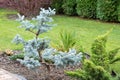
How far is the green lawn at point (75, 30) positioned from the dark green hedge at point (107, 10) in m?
0.31

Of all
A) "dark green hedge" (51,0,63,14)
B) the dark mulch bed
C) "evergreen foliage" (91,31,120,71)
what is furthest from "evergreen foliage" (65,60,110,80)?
"dark green hedge" (51,0,63,14)

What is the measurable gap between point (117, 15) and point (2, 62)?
6.26 meters

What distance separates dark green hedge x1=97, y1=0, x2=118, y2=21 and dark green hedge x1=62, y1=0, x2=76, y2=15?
1.41 metres

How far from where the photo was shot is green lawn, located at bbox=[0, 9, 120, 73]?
26.3 feet

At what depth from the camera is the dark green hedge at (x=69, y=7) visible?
12665 mm

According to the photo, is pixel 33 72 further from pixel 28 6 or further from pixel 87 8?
pixel 87 8

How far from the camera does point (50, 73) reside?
536cm

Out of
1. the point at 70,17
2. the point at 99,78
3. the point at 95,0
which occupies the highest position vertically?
the point at 99,78

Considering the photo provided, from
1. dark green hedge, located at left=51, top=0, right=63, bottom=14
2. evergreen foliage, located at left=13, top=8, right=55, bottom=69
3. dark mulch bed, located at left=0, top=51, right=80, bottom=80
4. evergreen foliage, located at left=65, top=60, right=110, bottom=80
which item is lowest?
dark green hedge, located at left=51, top=0, right=63, bottom=14

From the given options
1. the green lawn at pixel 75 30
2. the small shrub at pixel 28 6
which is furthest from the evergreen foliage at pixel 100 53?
the small shrub at pixel 28 6

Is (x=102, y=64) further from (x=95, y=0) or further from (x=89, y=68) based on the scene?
(x=95, y=0)

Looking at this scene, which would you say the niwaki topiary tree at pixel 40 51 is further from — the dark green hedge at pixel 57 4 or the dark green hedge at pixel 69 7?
the dark green hedge at pixel 57 4

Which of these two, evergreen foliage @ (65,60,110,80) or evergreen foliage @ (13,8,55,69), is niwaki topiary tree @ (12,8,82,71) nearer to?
evergreen foliage @ (13,8,55,69)

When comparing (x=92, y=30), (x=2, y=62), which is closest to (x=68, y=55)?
(x=2, y=62)
